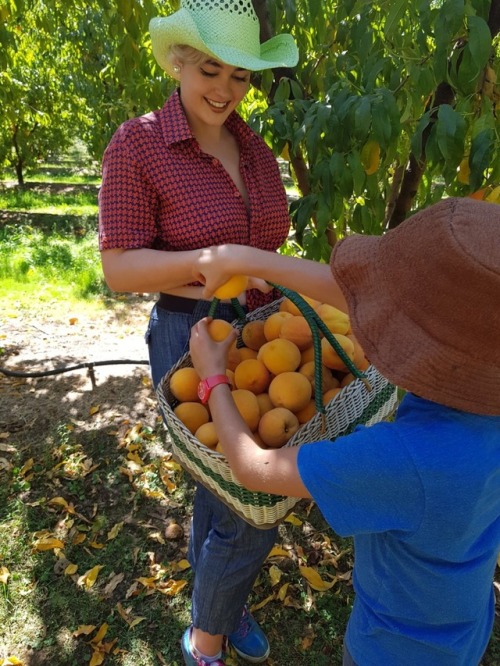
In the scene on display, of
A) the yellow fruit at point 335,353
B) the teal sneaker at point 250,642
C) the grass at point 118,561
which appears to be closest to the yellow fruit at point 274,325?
the yellow fruit at point 335,353

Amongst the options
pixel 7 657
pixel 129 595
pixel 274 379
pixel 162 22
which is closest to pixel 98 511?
pixel 129 595

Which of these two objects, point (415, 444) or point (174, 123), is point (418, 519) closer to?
point (415, 444)

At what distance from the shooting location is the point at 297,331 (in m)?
1.43

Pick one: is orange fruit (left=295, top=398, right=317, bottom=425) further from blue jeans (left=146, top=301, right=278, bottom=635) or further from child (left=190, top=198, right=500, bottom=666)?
A: blue jeans (left=146, top=301, right=278, bottom=635)

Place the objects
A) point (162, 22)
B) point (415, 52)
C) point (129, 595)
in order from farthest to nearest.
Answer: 1. point (129, 595)
2. point (415, 52)
3. point (162, 22)

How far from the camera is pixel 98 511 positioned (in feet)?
8.99

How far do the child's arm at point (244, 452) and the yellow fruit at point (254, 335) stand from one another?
0.29 m

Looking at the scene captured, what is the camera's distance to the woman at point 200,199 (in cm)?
147

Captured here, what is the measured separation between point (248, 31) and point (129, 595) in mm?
2196

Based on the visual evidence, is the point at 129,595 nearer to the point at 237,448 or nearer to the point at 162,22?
the point at 237,448

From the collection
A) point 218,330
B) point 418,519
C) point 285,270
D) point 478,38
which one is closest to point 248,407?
point 218,330

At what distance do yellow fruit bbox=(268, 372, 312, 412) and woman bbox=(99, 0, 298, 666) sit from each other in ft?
0.99

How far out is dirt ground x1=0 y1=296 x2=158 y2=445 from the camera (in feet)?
11.4

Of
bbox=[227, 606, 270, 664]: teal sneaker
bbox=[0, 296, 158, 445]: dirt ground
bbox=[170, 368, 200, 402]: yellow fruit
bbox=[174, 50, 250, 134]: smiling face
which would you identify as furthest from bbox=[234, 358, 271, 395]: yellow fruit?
bbox=[0, 296, 158, 445]: dirt ground
